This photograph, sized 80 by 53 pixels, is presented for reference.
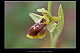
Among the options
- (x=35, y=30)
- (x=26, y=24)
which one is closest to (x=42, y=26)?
(x=35, y=30)

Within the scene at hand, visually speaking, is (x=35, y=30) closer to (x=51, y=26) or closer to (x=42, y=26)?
(x=42, y=26)

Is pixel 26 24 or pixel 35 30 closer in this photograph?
pixel 35 30

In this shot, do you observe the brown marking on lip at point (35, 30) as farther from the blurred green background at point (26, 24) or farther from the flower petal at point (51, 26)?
the blurred green background at point (26, 24)

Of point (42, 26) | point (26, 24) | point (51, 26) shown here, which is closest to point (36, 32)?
point (42, 26)

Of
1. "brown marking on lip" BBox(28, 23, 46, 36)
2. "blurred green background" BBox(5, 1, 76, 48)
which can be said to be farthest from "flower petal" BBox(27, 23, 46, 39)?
"blurred green background" BBox(5, 1, 76, 48)

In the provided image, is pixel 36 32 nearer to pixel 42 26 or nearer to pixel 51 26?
pixel 42 26

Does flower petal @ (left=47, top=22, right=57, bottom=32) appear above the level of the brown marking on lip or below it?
above

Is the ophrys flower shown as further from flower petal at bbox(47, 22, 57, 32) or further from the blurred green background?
the blurred green background

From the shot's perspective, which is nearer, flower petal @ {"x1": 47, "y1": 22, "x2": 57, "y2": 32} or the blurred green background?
flower petal @ {"x1": 47, "y1": 22, "x2": 57, "y2": 32}

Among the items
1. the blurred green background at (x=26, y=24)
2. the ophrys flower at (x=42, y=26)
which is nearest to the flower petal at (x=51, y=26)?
the ophrys flower at (x=42, y=26)

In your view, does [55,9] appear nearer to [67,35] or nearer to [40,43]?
[67,35]
